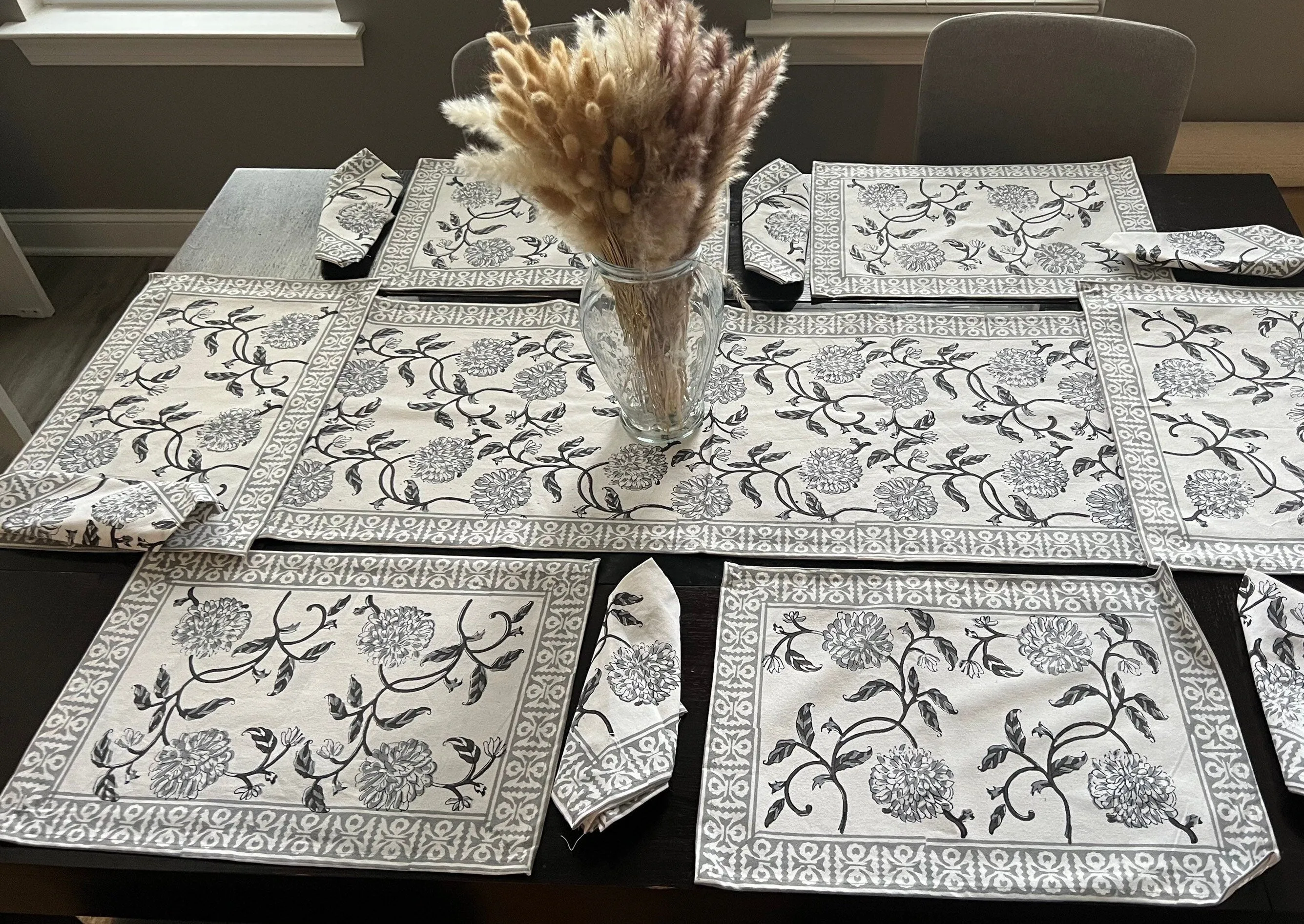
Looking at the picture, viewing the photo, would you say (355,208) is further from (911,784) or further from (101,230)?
(101,230)

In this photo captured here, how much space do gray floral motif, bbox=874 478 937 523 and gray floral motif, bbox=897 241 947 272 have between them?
1.32 ft

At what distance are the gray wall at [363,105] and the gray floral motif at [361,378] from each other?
52.9 inches

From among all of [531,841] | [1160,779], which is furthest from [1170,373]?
[531,841]

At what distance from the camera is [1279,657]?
88 cm

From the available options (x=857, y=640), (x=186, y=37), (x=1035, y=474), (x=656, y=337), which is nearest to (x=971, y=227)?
(x=1035, y=474)

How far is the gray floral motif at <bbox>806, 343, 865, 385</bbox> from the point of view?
1.21 m

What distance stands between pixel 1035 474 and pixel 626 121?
581 millimetres

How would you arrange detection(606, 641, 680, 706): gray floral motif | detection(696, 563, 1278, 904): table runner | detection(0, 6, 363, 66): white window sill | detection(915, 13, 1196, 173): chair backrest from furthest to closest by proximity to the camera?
1. detection(0, 6, 363, 66): white window sill
2. detection(915, 13, 1196, 173): chair backrest
3. detection(606, 641, 680, 706): gray floral motif
4. detection(696, 563, 1278, 904): table runner

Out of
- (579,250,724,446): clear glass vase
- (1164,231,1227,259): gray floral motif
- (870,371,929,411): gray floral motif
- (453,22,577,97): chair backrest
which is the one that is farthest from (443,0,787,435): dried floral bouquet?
(453,22,577,97): chair backrest

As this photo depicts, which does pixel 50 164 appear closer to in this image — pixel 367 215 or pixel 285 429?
pixel 367 215

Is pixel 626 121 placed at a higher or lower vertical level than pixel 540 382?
higher

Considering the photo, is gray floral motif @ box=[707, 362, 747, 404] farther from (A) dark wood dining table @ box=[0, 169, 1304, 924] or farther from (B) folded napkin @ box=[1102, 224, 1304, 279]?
(B) folded napkin @ box=[1102, 224, 1304, 279]

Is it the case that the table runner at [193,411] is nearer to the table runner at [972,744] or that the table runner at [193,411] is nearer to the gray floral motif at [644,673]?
the gray floral motif at [644,673]

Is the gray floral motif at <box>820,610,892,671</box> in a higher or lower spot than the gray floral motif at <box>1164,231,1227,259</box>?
lower
